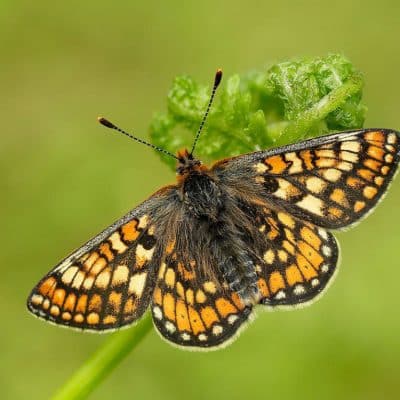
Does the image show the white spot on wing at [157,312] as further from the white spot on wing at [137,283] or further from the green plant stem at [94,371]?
the green plant stem at [94,371]

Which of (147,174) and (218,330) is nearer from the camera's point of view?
(218,330)

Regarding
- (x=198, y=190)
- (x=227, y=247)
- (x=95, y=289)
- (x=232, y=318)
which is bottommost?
(x=232, y=318)

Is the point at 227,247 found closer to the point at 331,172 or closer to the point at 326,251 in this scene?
the point at 326,251

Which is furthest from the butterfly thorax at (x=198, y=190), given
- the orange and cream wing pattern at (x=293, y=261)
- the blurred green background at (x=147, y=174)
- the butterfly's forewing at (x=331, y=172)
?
the blurred green background at (x=147, y=174)

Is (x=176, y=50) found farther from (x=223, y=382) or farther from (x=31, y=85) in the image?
(x=223, y=382)

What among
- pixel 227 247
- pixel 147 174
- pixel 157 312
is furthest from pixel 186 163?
pixel 147 174
